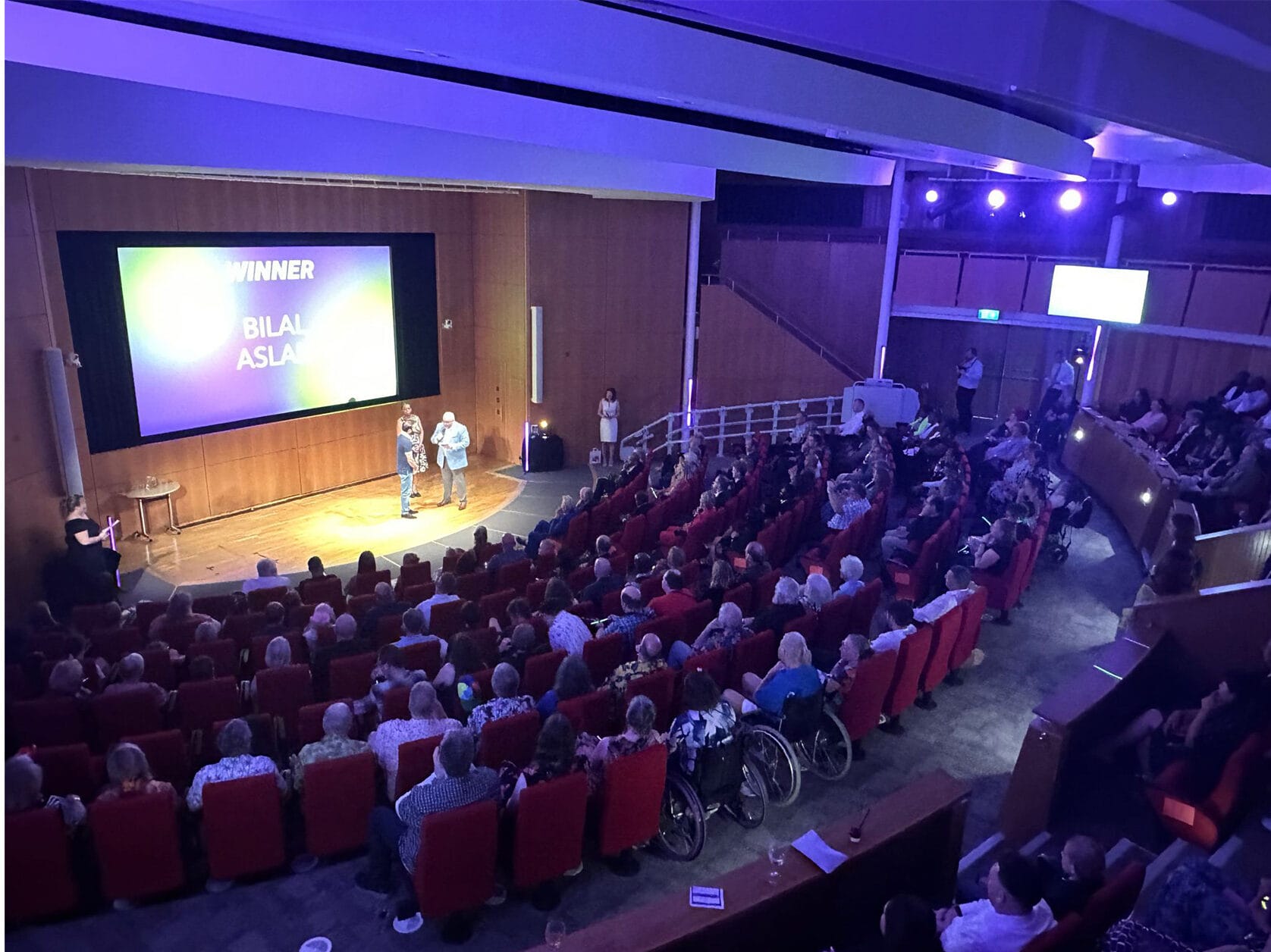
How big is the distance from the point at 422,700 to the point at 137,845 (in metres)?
1.38

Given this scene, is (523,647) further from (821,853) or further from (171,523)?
(171,523)

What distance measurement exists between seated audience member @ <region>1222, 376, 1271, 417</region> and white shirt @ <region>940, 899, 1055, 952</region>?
9.39 metres

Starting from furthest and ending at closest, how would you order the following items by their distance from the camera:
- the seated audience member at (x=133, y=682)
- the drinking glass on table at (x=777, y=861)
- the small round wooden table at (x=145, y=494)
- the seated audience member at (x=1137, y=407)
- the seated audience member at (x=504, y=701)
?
the seated audience member at (x=1137, y=407)
the small round wooden table at (x=145, y=494)
the seated audience member at (x=133, y=682)
the seated audience member at (x=504, y=701)
the drinking glass on table at (x=777, y=861)

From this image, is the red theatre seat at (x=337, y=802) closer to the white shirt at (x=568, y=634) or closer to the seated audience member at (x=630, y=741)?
the seated audience member at (x=630, y=741)

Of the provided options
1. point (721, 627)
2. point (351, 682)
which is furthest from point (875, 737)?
point (351, 682)

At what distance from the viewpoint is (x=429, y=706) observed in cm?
451

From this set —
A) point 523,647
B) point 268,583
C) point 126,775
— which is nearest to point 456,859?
point 126,775

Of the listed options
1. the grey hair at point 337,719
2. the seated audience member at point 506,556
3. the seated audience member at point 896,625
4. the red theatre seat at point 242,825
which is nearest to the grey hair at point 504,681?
the grey hair at point 337,719

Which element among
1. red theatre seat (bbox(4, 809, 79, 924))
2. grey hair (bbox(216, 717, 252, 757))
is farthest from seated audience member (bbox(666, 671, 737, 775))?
red theatre seat (bbox(4, 809, 79, 924))

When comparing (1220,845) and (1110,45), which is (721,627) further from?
(1110,45)

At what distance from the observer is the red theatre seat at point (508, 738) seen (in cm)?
441

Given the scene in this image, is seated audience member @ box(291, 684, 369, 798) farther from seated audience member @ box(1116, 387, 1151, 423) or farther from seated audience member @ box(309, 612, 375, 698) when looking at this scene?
seated audience member @ box(1116, 387, 1151, 423)

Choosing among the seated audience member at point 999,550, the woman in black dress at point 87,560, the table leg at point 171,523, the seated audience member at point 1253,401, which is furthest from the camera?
the seated audience member at point 1253,401

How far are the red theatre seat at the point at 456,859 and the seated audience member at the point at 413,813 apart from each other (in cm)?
9
